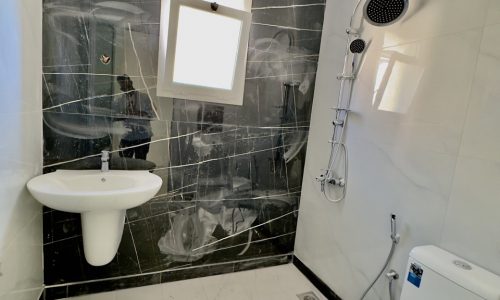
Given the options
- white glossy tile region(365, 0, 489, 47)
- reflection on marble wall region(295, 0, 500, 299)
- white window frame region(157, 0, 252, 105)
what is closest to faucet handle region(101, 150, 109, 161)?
white window frame region(157, 0, 252, 105)

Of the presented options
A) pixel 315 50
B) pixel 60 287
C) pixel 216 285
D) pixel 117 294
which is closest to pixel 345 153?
pixel 315 50

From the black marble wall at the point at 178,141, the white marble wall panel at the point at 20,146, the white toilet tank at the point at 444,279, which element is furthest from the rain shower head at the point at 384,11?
the white marble wall panel at the point at 20,146

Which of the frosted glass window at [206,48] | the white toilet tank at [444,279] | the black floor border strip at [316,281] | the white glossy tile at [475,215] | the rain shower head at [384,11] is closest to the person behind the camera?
the white toilet tank at [444,279]

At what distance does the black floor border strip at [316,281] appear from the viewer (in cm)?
191

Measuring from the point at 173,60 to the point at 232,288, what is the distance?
1.63 meters

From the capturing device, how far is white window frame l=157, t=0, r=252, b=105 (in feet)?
5.24

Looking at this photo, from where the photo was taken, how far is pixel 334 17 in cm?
200

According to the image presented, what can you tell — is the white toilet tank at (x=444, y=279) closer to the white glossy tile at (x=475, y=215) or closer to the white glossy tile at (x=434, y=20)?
the white glossy tile at (x=475, y=215)

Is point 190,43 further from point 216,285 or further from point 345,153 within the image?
point 216,285

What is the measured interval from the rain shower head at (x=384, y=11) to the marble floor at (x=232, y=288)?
72.9 inches

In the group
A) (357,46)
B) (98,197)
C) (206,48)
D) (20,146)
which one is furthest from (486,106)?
(20,146)

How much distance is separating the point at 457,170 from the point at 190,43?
160 cm

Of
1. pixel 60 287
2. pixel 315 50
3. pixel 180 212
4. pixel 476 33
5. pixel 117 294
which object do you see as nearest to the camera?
pixel 476 33

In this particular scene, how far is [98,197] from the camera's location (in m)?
1.21
